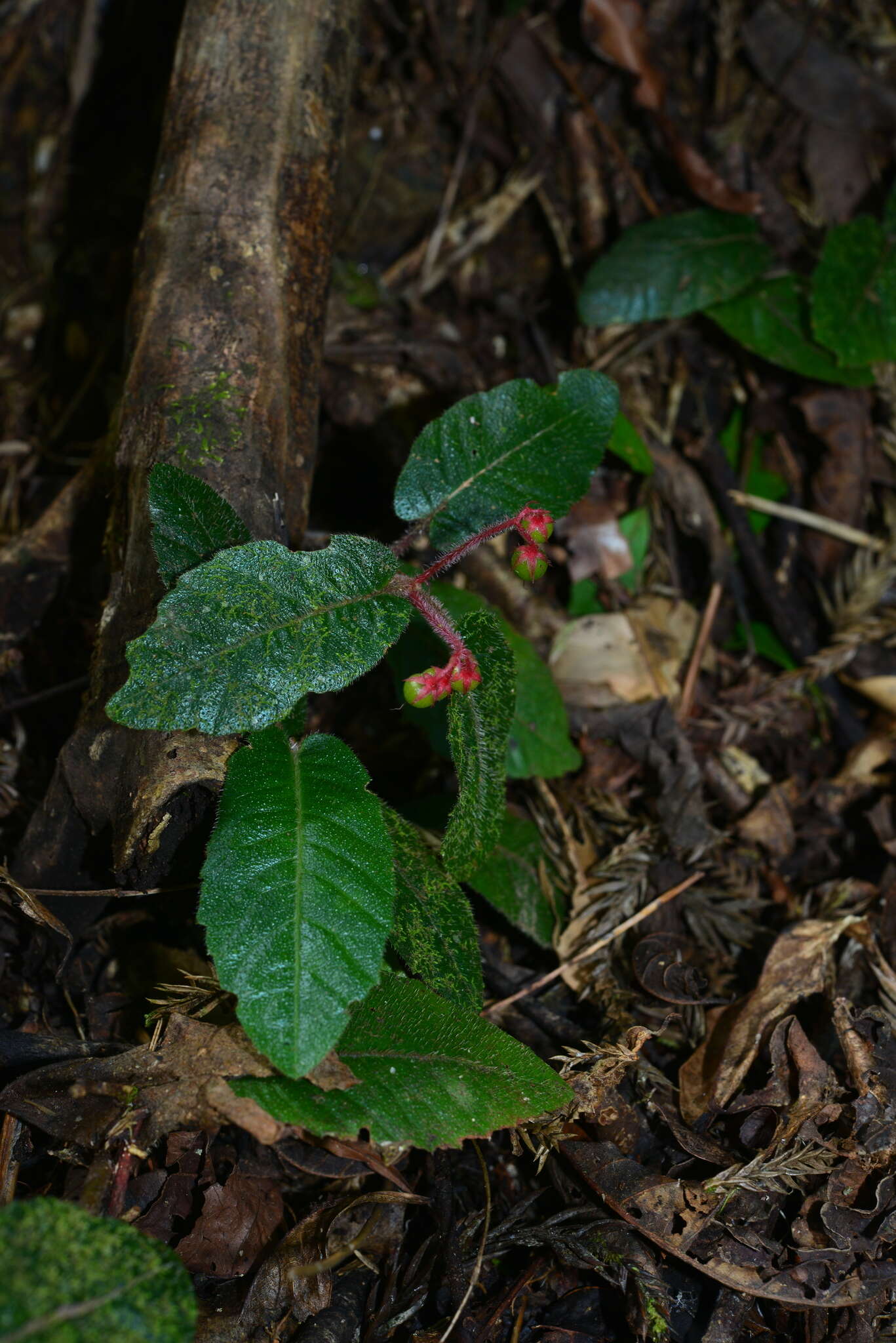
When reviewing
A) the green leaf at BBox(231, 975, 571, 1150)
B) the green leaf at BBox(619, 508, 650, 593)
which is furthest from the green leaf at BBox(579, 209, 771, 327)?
the green leaf at BBox(231, 975, 571, 1150)

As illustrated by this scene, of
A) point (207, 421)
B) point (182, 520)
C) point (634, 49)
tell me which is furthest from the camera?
point (634, 49)

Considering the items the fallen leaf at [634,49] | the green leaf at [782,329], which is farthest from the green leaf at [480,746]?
the fallen leaf at [634,49]

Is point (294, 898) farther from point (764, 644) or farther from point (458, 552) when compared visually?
point (764, 644)

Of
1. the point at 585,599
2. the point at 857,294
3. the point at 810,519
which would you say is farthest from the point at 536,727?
the point at 857,294

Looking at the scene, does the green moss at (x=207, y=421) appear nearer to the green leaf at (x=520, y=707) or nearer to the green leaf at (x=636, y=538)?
the green leaf at (x=520, y=707)

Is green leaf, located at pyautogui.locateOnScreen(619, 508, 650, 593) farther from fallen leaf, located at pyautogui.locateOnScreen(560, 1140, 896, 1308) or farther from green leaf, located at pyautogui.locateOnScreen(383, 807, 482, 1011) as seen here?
fallen leaf, located at pyautogui.locateOnScreen(560, 1140, 896, 1308)

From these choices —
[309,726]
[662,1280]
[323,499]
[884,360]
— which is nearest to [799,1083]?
[662,1280]

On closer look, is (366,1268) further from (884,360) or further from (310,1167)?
(884,360)
